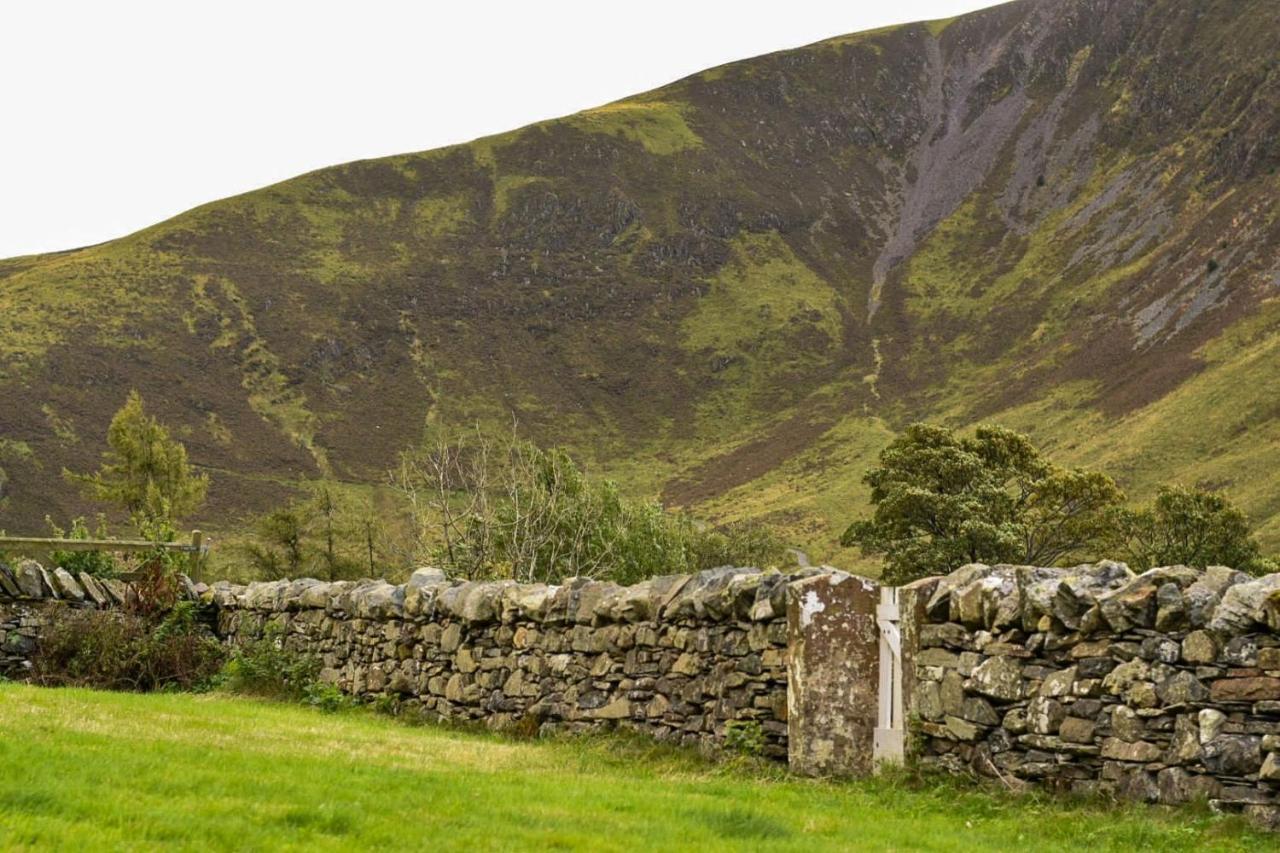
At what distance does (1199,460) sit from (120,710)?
259 feet

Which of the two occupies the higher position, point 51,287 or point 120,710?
point 51,287

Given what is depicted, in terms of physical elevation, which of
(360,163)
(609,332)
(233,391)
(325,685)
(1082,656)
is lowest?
(325,685)

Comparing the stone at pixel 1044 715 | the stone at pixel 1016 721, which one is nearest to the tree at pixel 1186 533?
the stone at pixel 1016 721

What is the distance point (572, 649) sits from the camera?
1283 cm

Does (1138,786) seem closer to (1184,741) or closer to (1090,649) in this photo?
(1184,741)

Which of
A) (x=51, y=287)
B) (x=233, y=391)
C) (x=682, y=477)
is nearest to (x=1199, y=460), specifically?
(x=682, y=477)

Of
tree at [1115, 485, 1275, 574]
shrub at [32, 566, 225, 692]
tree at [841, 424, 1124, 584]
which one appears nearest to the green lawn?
shrub at [32, 566, 225, 692]

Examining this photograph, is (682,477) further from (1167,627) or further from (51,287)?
(1167,627)

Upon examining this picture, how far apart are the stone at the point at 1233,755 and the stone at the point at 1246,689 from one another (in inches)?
9.2

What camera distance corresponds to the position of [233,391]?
13138 centimetres

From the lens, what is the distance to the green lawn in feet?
21.3

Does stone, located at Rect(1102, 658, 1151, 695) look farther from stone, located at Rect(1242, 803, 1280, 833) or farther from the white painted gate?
the white painted gate

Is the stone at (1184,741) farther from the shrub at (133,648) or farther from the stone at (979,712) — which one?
the shrub at (133,648)

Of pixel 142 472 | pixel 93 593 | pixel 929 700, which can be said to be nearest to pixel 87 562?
pixel 93 593
